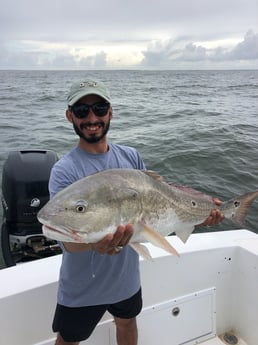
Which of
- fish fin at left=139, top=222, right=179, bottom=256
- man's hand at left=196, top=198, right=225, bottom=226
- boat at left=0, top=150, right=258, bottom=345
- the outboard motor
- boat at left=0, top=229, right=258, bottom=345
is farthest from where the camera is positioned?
the outboard motor

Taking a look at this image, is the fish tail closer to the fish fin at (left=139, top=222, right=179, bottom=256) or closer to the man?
the man

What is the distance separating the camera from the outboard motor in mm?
3922

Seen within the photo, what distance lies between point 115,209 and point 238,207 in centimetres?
121

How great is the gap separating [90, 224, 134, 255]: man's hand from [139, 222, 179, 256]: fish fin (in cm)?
10

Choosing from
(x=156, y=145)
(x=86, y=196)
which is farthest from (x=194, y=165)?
(x=86, y=196)

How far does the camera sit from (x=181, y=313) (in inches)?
136

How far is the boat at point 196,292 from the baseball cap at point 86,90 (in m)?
1.44

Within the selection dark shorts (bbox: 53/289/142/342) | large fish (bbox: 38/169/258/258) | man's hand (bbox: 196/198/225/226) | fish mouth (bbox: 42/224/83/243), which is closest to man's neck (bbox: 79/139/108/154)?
large fish (bbox: 38/169/258/258)

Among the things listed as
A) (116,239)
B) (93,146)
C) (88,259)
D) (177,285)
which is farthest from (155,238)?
(177,285)

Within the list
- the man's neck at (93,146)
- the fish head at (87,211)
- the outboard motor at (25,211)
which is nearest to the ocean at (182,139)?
the outboard motor at (25,211)

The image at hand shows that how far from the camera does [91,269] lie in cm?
248

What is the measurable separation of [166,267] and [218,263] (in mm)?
551

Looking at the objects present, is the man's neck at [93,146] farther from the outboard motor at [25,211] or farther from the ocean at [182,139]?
the ocean at [182,139]

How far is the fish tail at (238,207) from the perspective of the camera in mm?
2736
